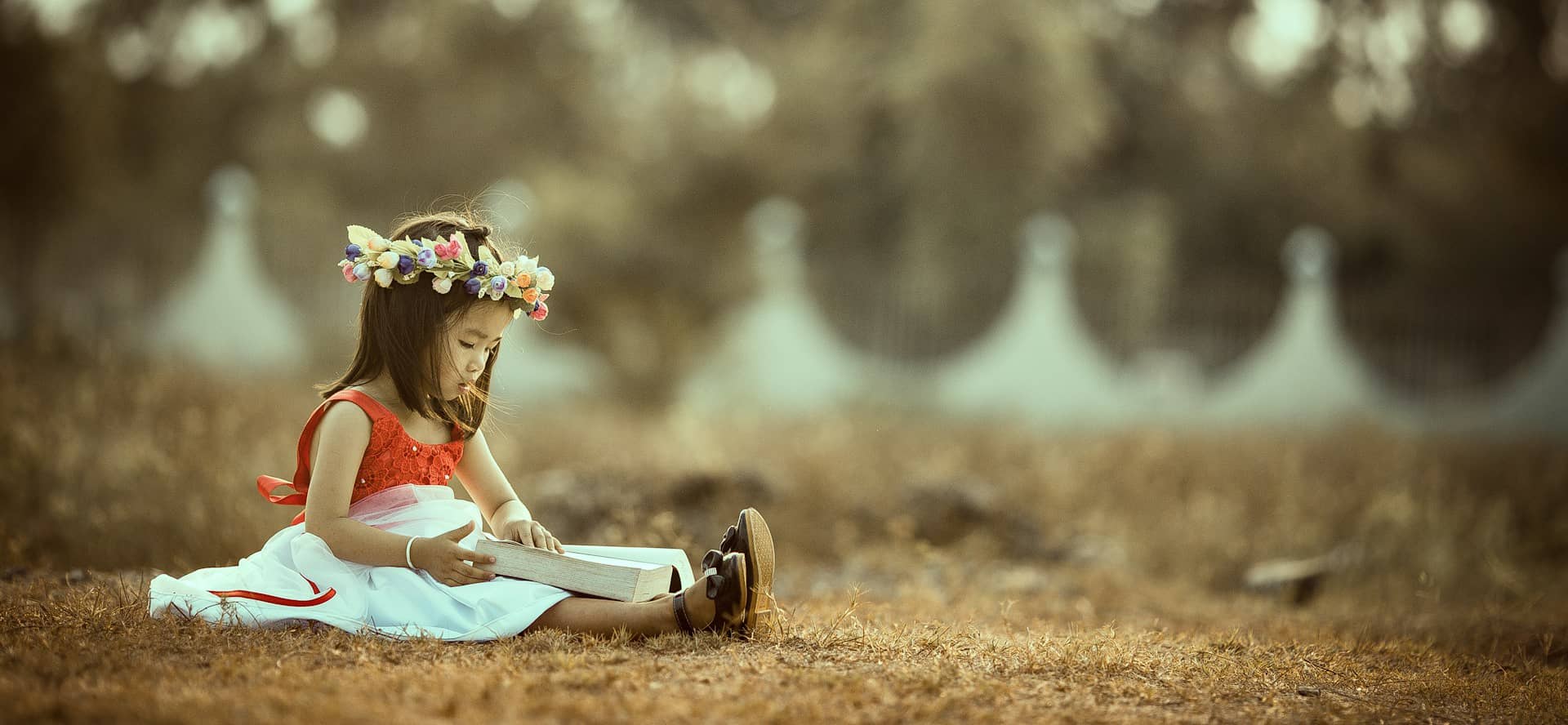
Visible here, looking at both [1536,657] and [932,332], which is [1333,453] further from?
[1536,657]

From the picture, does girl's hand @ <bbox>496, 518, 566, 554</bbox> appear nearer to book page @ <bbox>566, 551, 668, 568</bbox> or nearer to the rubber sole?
book page @ <bbox>566, 551, 668, 568</bbox>

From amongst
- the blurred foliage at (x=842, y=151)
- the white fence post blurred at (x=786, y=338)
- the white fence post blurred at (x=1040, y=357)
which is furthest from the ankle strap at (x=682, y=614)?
the white fence post blurred at (x=1040, y=357)

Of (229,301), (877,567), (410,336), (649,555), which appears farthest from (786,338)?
(410,336)

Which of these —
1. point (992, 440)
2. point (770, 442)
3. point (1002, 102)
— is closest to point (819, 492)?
point (770, 442)

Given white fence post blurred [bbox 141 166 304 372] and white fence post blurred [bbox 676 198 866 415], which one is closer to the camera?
white fence post blurred [bbox 676 198 866 415]

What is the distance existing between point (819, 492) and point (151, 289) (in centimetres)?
885

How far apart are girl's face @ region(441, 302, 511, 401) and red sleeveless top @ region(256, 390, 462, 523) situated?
170 mm

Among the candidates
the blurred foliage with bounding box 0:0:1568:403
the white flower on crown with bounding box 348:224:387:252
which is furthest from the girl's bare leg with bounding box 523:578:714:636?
the blurred foliage with bounding box 0:0:1568:403

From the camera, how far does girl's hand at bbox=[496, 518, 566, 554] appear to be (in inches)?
132

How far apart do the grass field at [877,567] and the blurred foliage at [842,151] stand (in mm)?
2877

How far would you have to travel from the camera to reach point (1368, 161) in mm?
17531

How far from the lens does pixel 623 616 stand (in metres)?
3.21

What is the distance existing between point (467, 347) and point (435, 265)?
0.24 metres

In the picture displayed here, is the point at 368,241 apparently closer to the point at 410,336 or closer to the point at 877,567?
the point at 410,336
